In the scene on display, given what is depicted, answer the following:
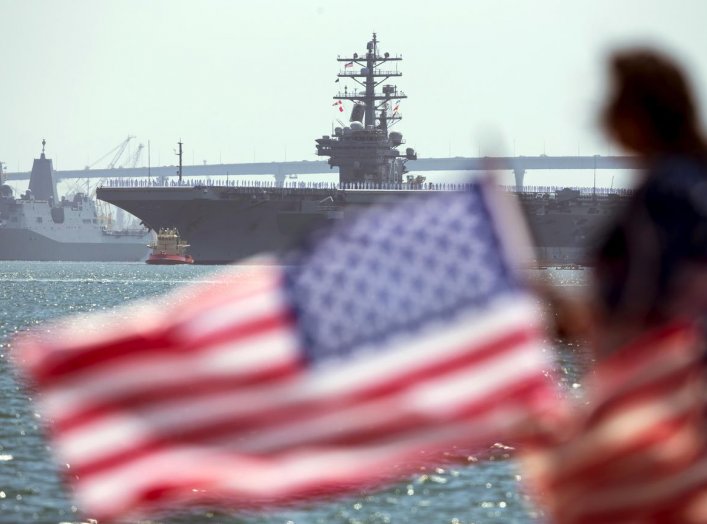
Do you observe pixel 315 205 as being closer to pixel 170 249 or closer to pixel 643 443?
pixel 170 249

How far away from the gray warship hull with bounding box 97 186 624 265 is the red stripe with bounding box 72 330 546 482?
11039 cm

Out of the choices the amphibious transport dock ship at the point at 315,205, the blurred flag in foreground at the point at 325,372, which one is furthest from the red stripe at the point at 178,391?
the amphibious transport dock ship at the point at 315,205

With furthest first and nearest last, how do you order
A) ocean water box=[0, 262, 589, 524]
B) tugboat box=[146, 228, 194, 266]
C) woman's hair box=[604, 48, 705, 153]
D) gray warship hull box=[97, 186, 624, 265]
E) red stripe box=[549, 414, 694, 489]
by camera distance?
tugboat box=[146, 228, 194, 266] < gray warship hull box=[97, 186, 624, 265] < ocean water box=[0, 262, 589, 524] < woman's hair box=[604, 48, 705, 153] < red stripe box=[549, 414, 694, 489]

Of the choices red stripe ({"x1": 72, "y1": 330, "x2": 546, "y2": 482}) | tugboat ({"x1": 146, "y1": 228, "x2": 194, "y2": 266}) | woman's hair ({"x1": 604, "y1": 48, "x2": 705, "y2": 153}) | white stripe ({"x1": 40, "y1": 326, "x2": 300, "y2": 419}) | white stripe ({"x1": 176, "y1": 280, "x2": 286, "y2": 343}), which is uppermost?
woman's hair ({"x1": 604, "y1": 48, "x2": 705, "y2": 153})

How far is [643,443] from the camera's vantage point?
3156 millimetres

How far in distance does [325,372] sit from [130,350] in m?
0.48

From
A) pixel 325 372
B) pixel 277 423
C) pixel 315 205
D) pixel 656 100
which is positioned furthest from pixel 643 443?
pixel 315 205

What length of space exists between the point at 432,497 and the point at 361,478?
14534 mm

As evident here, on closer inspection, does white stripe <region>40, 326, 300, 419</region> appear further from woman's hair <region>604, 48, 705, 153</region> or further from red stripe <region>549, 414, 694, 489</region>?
woman's hair <region>604, 48, 705, 153</region>

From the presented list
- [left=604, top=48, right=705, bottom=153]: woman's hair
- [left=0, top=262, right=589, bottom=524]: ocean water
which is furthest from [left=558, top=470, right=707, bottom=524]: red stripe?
[left=0, top=262, right=589, bottom=524]: ocean water

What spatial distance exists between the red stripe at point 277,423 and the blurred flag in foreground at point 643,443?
16.4 inches

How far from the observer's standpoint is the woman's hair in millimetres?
3279

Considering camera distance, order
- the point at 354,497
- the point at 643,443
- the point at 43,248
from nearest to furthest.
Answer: the point at 643,443 → the point at 354,497 → the point at 43,248

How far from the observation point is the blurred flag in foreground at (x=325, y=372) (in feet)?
12.0
